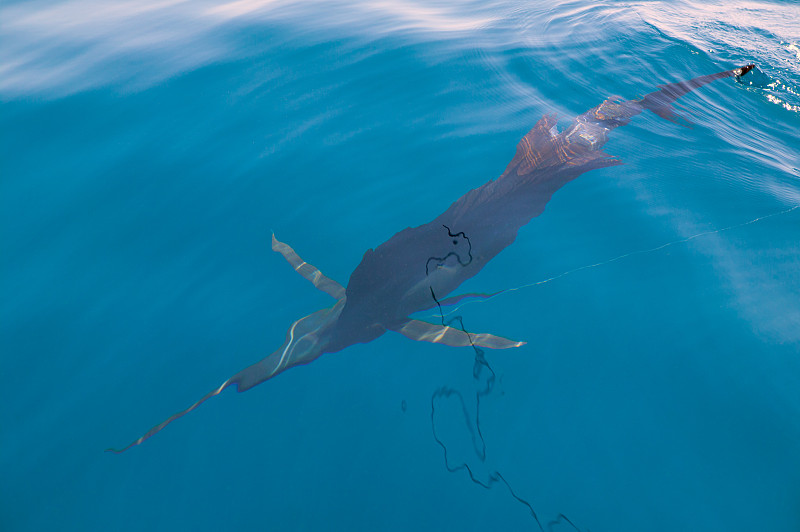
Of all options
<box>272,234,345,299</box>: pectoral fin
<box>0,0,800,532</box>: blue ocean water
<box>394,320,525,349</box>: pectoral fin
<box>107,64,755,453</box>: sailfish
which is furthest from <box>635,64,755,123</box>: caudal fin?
<box>272,234,345,299</box>: pectoral fin

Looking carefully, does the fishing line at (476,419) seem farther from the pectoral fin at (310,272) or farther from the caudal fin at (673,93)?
the caudal fin at (673,93)

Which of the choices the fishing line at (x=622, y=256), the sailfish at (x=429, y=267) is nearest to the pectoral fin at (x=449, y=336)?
the sailfish at (x=429, y=267)

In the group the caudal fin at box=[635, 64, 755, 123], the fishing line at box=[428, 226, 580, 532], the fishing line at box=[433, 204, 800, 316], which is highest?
the caudal fin at box=[635, 64, 755, 123]

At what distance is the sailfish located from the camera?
3.20 meters

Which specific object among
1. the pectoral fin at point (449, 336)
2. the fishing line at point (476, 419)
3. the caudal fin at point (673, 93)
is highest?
the caudal fin at point (673, 93)

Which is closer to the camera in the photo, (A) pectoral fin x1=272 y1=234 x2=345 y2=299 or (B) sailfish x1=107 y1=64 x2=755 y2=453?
(B) sailfish x1=107 y1=64 x2=755 y2=453

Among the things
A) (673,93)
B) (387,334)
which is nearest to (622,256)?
(387,334)

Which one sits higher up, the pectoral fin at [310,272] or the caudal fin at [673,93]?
the caudal fin at [673,93]

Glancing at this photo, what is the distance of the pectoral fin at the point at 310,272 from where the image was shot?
355cm

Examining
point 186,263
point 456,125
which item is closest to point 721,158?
point 456,125

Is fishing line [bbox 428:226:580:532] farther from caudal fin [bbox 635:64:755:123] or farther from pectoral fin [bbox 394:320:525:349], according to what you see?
caudal fin [bbox 635:64:755:123]

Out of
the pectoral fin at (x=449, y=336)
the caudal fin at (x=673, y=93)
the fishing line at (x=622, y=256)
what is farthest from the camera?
the caudal fin at (x=673, y=93)

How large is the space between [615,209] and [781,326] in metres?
1.51

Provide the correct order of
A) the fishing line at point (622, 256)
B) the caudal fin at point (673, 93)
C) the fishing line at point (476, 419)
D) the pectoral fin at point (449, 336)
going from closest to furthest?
the fishing line at point (476, 419), the pectoral fin at point (449, 336), the fishing line at point (622, 256), the caudal fin at point (673, 93)
